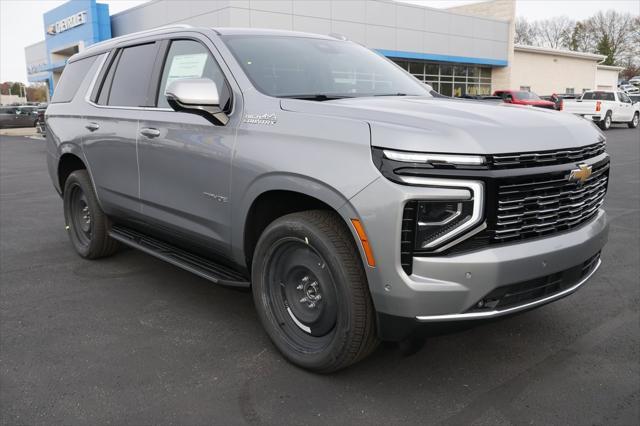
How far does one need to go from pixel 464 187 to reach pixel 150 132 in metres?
2.43

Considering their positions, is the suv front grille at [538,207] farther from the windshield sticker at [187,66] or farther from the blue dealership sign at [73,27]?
the blue dealership sign at [73,27]

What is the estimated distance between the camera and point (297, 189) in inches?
116

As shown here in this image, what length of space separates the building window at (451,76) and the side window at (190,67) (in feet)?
105

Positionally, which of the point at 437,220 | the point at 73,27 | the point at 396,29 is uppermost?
the point at 73,27

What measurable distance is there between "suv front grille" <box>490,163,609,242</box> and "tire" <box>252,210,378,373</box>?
2.35 ft

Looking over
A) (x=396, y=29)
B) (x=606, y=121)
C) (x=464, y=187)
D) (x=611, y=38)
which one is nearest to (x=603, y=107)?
(x=606, y=121)

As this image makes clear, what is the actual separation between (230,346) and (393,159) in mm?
1700

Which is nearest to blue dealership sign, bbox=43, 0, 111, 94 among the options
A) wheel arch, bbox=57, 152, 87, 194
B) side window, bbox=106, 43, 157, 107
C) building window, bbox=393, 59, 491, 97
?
building window, bbox=393, 59, 491, 97

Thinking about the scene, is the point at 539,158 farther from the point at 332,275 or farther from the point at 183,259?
the point at 183,259

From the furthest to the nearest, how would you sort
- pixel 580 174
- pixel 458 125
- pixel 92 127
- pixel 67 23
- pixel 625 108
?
pixel 67 23 → pixel 625 108 → pixel 92 127 → pixel 580 174 → pixel 458 125

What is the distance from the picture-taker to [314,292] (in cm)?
312

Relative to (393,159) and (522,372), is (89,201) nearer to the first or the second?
(393,159)

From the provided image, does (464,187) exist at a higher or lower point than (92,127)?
lower

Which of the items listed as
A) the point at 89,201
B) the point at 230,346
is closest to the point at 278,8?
the point at 89,201
